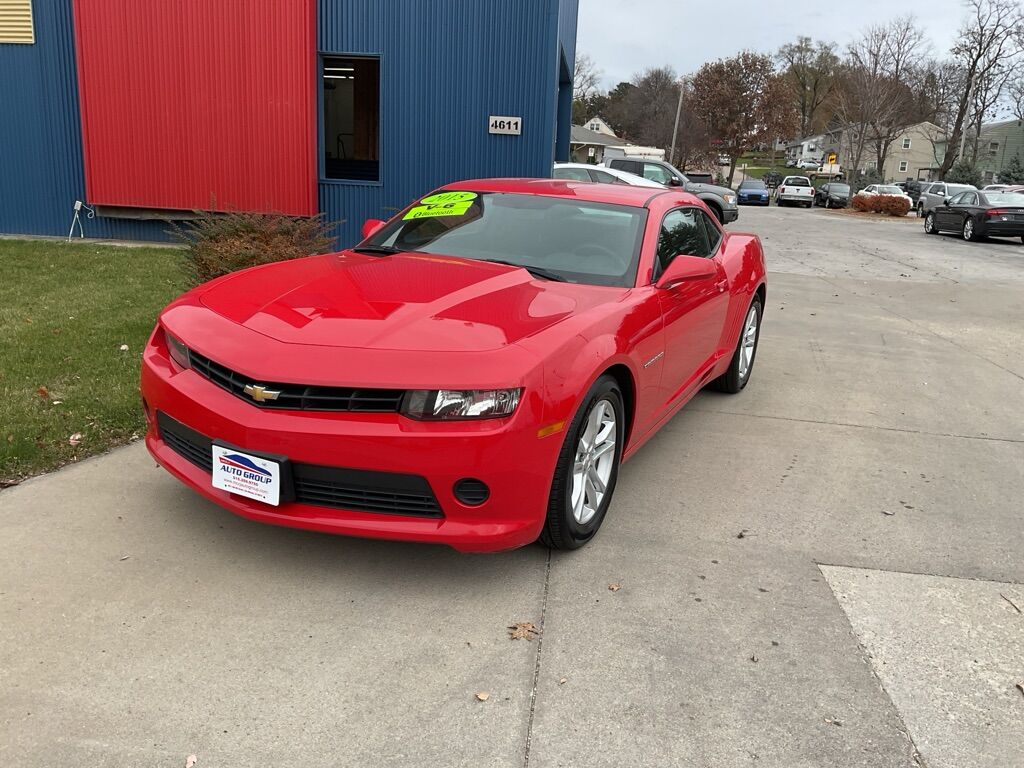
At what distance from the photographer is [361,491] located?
2891mm

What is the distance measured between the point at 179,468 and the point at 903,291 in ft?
37.5

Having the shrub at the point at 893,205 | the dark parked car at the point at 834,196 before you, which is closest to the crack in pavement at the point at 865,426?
the shrub at the point at 893,205

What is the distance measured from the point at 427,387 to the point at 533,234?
1.81 meters

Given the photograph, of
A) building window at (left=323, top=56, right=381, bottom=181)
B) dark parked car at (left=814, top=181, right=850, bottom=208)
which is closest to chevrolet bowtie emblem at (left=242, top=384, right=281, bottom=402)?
building window at (left=323, top=56, right=381, bottom=181)

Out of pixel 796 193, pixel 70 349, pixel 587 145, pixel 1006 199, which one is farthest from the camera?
pixel 587 145

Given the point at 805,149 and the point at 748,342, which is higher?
the point at 805,149

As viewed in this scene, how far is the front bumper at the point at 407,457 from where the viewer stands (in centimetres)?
278

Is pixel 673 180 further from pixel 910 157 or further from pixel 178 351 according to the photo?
pixel 910 157

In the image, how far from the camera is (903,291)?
12.0m

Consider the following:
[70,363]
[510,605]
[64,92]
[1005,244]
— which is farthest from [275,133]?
[1005,244]

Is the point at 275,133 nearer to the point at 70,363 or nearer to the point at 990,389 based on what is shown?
the point at 70,363

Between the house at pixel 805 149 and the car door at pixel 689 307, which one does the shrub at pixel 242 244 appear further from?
the house at pixel 805 149

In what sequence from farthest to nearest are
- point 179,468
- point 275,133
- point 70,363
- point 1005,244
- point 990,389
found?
1. point 1005,244
2. point 275,133
3. point 990,389
4. point 70,363
5. point 179,468

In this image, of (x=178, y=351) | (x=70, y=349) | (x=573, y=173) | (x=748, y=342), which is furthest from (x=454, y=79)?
(x=178, y=351)
